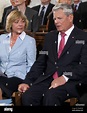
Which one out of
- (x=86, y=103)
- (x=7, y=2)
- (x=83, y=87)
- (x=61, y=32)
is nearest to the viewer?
(x=86, y=103)

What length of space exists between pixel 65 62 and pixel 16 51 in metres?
0.72

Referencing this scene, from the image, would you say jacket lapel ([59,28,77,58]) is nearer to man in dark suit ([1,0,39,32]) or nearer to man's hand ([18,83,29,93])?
man's hand ([18,83,29,93])

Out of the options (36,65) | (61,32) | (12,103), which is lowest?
(12,103)

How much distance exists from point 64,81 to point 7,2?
3.96m

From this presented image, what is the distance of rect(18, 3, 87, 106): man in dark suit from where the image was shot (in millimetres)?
3521

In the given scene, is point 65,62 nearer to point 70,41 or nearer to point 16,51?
point 70,41

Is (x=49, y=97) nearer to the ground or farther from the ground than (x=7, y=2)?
nearer to the ground

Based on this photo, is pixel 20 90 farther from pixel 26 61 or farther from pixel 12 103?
pixel 26 61

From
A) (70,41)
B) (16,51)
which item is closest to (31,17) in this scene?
(16,51)

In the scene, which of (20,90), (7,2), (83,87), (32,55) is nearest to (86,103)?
(83,87)

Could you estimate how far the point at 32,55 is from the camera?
163 inches

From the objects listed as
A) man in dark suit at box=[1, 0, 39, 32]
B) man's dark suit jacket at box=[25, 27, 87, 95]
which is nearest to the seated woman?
man's dark suit jacket at box=[25, 27, 87, 95]

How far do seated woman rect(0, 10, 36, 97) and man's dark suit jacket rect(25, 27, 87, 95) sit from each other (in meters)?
0.30

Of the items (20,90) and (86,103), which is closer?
(86,103)
